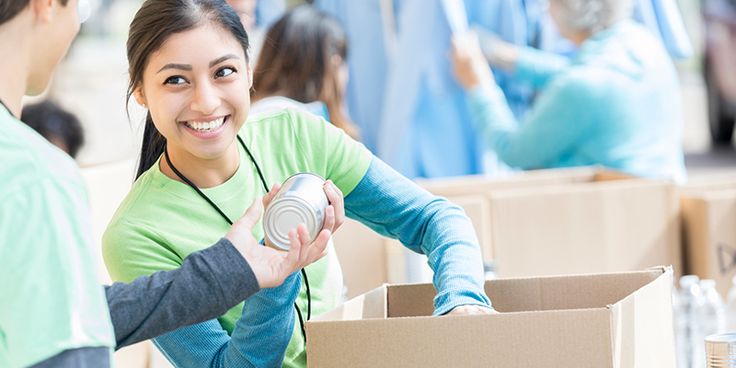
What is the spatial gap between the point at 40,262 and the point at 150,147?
87cm

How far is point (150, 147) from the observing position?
1.90 m

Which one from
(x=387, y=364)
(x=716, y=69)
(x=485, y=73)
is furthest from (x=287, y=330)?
(x=716, y=69)

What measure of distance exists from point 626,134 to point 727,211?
73 cm

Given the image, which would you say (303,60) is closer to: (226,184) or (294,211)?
(226,184)

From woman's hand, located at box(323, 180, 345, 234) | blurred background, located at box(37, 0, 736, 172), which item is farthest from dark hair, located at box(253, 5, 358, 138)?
blurred background, located at box(37, 0, 736, 172)

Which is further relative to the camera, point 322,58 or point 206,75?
point 322,58

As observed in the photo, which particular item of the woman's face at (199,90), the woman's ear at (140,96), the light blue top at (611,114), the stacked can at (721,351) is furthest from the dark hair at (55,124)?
the stacked can at (721,351)

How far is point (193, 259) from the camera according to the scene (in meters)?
1.25

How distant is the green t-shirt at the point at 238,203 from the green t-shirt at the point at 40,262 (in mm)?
544

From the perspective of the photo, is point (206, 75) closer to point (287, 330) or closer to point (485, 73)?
point (287, 330)

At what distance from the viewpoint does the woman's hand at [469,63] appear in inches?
170

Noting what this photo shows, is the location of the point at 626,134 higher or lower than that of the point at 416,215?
higher

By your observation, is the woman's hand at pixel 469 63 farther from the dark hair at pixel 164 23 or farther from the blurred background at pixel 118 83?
the blurred background at pixel 118 83

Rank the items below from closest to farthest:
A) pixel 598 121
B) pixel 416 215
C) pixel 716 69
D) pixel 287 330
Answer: pixel 287 330
pixel 416 215
pixel 598 121
pixel 716 69
